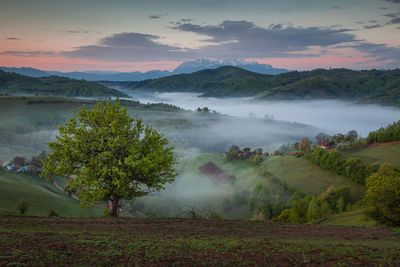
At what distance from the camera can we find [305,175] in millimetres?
117125

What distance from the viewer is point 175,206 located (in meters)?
120

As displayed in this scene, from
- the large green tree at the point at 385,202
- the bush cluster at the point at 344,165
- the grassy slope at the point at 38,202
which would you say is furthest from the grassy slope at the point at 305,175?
the grassy slope at the point at 38,202

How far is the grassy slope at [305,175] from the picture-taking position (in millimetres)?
102625

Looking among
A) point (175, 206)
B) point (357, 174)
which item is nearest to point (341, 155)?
point (357, 174)

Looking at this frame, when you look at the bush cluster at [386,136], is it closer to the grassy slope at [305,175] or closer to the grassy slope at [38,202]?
the grassy slope at [305,175]

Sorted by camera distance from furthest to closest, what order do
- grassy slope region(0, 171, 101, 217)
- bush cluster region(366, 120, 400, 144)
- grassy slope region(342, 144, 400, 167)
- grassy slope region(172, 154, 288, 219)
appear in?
bush cluster region(366, 120, 400, 144)
grassy slope region(172, 154, 288, 219)
grassy slope region(342, 144, 400, 167)
grassy slope region(0, 171, 101, 217)

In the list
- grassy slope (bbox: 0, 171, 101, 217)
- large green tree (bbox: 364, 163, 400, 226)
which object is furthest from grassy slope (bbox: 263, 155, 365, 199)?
grassy slope (bbox: 0, 171, 101, 217)

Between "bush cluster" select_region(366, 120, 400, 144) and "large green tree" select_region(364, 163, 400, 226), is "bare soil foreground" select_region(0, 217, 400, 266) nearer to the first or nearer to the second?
"large green tree" select_region(364, 163, 400, 226)

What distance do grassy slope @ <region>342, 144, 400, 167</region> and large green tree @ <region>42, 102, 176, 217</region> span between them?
114 meters

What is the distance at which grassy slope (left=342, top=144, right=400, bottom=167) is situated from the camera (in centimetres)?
11275

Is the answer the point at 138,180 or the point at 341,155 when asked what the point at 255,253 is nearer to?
the point at 138,180

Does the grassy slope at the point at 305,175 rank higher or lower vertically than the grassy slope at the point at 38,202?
higher

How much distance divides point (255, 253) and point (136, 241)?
8.45 meters

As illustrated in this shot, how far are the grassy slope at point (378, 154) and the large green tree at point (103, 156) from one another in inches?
4480
